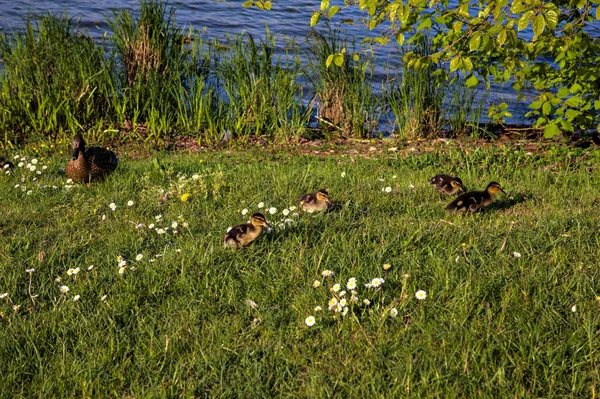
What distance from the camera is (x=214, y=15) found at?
2014 centimetres

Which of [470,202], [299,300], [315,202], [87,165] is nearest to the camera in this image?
[299,300]

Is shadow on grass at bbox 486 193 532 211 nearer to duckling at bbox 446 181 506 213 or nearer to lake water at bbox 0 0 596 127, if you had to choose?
duckling at bbox 446 181 506 213

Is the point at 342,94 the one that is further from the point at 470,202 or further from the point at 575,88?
the point at 470,202

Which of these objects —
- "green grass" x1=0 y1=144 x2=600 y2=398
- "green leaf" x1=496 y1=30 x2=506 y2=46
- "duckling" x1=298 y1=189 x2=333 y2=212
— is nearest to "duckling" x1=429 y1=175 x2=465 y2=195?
"green grass" x1=0 y1=144 x2=600 y2=398

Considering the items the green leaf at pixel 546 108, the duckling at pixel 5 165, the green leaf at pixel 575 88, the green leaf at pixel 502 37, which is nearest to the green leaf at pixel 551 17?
the green leaf at pixel 502 37

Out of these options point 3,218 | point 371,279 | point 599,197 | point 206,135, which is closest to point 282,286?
point 371,279

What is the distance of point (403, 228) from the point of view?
6.02 m

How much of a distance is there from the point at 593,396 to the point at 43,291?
11.9 feet

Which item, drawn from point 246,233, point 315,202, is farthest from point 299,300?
point 315,202

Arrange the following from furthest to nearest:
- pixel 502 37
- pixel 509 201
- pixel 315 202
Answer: pixel 509 201
pixel 315 202
pixel 502 37

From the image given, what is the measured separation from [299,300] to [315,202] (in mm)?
2051

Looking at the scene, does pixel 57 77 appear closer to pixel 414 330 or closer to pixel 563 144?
pixel 563 144

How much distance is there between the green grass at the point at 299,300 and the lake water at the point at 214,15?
34.6 ft

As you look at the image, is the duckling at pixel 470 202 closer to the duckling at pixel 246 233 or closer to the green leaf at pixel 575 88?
the duckling at pixel 246 233
